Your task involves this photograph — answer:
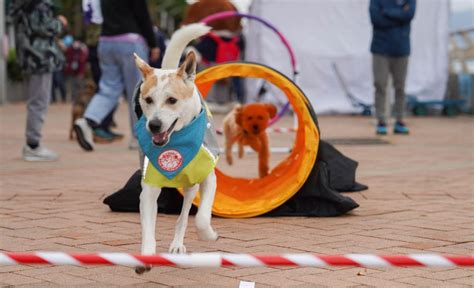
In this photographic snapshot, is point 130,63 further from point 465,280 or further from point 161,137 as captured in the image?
point 465,280

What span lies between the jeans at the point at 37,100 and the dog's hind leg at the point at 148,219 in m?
4.65

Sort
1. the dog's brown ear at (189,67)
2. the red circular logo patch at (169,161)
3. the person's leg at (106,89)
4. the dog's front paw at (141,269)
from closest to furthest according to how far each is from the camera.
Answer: the dog's front paw at (141,269) → the dog's brown ear at (189,67) → the red circular logo patch at (169,161) → the person's leg at (106,89)

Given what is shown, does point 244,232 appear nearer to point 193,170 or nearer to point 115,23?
point 193,170

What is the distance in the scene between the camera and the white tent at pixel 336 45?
18516mm

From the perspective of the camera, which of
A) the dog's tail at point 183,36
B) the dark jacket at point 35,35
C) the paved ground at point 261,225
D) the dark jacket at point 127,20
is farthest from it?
the dark jacket at point 127,20

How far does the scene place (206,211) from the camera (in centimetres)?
485

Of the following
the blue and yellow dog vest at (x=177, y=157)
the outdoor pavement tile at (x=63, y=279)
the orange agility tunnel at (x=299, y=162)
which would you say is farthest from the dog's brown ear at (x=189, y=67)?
the orange agility tunnel at (x=299, y=162)

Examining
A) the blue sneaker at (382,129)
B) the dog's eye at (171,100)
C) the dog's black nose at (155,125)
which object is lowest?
the blue sneaker at (382,129)

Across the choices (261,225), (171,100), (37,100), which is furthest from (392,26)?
(171,100)

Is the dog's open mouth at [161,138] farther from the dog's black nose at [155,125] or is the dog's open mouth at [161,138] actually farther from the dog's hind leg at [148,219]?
the dog's hind leg at [148,219]

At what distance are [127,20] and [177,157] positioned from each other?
17.8ft

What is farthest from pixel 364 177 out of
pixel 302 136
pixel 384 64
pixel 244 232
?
pixel 384 64

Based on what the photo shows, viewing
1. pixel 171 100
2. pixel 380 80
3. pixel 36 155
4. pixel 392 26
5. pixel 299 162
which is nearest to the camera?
pixel 171 100

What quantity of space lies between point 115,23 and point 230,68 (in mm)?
3898
